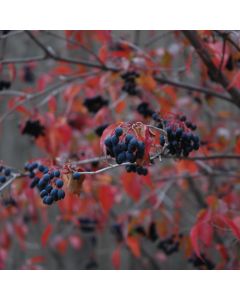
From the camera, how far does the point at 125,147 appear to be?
1.18m

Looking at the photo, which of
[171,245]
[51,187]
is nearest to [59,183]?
[51,187]

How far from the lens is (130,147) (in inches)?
45.8

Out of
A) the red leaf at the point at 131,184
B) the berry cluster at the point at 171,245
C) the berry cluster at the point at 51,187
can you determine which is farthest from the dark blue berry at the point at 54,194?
the berry cluster at the point at 171,245

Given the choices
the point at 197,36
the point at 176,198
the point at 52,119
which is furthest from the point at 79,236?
the point at 197,36

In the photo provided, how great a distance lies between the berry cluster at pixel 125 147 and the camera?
Answer: 1.17 meters

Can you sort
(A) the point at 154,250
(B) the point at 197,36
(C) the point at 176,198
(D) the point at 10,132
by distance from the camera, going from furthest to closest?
(D) the point at 10,132, (A) the point at 154,250, (C) the point at 176,198, (B) the point at 197,36

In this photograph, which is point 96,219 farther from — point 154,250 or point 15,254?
point 15,254

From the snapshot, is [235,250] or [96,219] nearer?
[235,250]

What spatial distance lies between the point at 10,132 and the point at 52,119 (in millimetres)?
2107

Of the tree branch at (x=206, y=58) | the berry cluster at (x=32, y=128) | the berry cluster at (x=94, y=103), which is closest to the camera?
the tree branch at (x=206, y=58)

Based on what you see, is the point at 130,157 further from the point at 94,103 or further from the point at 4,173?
the point at 94,103

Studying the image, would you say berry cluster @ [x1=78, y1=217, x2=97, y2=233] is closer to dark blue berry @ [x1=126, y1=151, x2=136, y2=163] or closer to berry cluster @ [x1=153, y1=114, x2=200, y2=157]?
berry cluster @ [x1=153, y1=114, x2=200, y2=157]

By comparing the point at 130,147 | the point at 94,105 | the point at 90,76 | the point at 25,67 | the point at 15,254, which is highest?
the point at 25,67

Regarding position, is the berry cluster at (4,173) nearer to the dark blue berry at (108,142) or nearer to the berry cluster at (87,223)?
the dark blue berry at (108,142)
